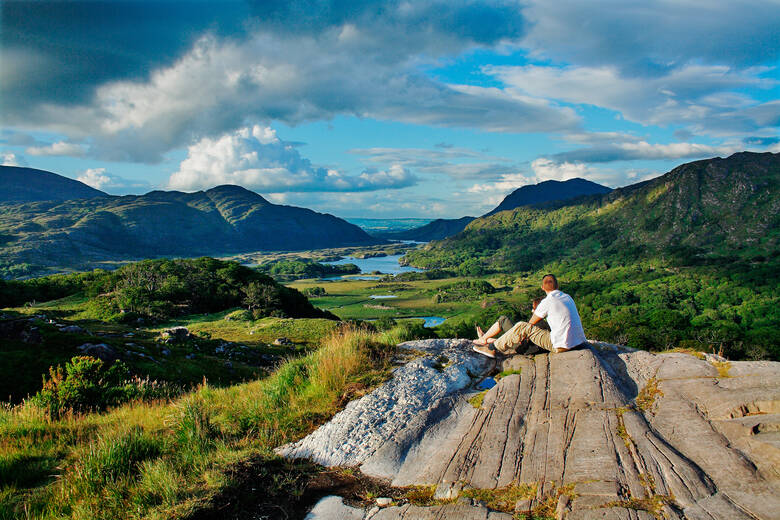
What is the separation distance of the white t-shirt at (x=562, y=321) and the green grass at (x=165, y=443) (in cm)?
448

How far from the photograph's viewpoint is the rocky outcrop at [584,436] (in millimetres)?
5445

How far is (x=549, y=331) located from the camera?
11828 millimetres

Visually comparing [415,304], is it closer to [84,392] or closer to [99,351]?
[99,351]

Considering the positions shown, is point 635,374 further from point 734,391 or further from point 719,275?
point 719,275

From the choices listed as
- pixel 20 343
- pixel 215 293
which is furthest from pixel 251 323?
pixel 20 343

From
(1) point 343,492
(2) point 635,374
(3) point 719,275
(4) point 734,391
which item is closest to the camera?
(1) point 343,492

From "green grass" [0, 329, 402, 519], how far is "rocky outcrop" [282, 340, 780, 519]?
978 mm

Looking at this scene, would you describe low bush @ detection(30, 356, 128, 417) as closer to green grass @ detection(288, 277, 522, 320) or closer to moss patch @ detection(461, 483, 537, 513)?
moss patch @ detection(461, 483, 537, 513)

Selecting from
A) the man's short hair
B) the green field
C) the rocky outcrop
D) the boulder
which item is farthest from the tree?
the green field

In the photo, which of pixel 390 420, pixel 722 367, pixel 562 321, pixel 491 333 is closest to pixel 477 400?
pixel 390 420

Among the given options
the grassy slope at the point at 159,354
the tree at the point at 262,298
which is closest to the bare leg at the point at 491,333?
the grassy slope at the point at 159,354

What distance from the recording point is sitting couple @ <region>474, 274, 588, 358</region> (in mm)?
10992

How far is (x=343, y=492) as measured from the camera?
6.43 m

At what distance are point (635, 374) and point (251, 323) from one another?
1674 inches
